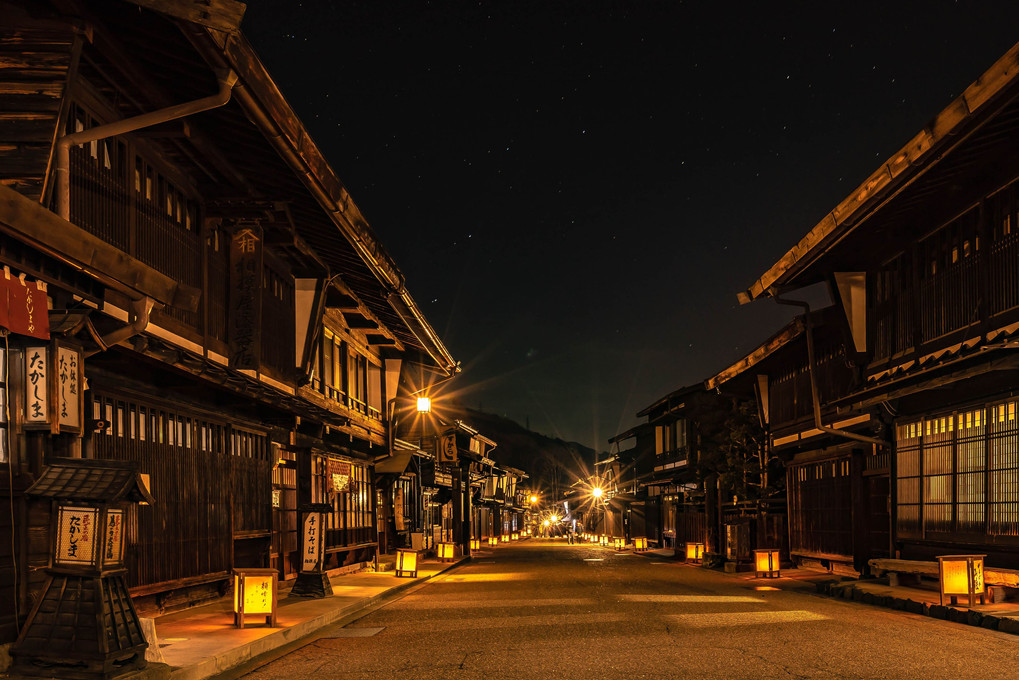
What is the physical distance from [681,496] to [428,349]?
17488mm

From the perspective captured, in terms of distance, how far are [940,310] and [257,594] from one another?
14436 mm

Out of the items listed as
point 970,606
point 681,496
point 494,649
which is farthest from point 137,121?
point 681,496

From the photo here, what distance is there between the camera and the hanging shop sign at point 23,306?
9.46 meters

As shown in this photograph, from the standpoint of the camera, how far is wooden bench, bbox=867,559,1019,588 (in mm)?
16719

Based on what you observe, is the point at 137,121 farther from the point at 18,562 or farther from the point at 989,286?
the point at 989,286

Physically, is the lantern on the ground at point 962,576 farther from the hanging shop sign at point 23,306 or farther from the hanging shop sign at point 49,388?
the hanging shop sign at point 23,306

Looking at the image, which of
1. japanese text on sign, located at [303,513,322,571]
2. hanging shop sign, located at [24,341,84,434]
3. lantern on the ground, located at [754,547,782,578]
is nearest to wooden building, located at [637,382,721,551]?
lantern on the ground, located at [754,547,782,578]

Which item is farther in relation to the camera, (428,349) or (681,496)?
(681,496)

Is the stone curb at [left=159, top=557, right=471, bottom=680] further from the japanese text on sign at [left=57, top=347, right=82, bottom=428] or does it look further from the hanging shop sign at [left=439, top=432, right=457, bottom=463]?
the hanging shop sign at [left=439, top=432, right=457, bottom=463]

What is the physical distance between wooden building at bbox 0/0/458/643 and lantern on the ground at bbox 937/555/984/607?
12.0 meters

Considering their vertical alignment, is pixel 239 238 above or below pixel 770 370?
above

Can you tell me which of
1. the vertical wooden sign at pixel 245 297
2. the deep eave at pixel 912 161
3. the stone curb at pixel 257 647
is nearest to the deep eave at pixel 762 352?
the deep eave at pixel 912 161

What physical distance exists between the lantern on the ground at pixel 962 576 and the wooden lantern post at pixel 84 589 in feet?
41.2

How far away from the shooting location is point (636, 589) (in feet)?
77.2
